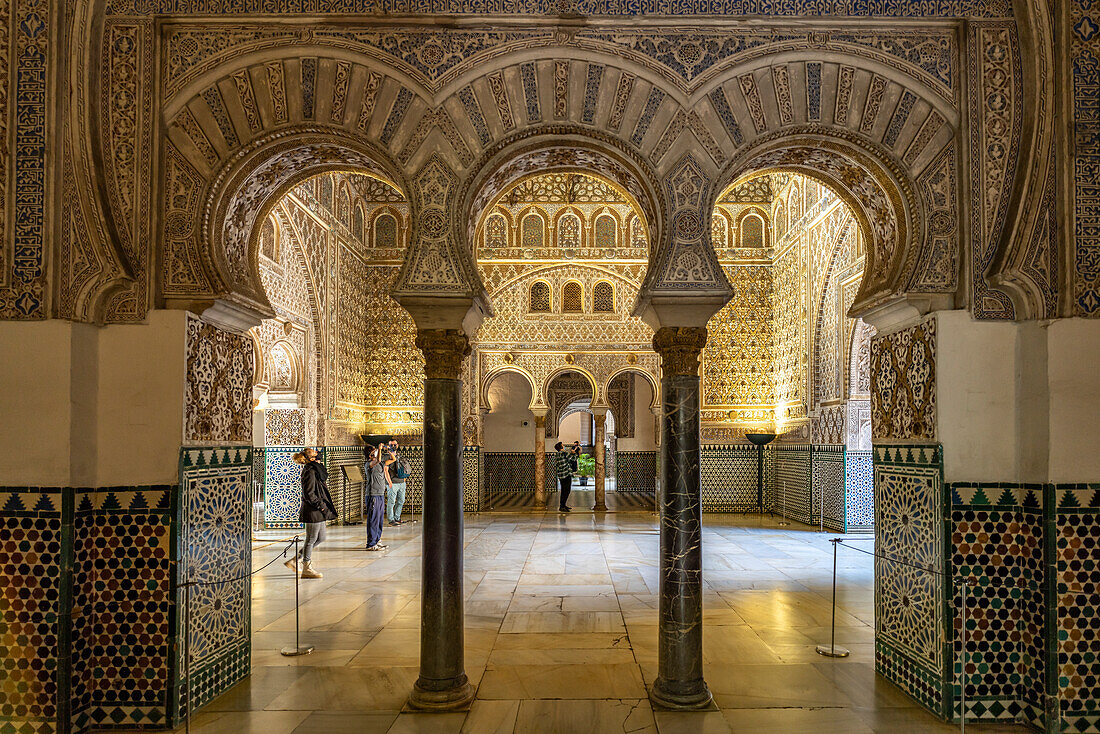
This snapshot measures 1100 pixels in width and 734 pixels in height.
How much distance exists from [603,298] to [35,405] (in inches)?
488

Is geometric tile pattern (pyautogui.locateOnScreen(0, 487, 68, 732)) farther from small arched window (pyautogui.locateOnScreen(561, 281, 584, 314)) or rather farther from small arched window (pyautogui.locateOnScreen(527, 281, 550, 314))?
small arched window (pyautogui.locateOnScreen(561, 281, 584, 314))

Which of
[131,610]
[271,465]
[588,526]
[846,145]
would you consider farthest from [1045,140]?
[271,465]

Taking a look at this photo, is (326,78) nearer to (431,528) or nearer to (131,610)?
(431,528)

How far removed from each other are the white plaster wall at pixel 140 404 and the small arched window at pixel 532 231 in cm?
1172

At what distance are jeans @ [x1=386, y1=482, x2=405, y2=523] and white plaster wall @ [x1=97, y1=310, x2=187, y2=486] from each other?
822 cm

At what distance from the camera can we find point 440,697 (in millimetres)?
4320

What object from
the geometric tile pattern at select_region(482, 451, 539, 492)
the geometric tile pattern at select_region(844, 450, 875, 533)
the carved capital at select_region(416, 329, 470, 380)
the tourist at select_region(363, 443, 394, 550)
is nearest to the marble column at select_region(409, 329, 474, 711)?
the carved capital at select_region(416, 329, 470, 380)

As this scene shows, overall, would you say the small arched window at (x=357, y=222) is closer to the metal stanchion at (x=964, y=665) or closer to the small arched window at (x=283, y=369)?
the small arched window at (x=283, y=369)

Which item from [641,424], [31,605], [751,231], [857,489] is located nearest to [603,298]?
[751,231]

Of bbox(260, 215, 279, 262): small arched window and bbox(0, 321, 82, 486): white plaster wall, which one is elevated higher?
bbox(260, 215, 279, 262): small arched window

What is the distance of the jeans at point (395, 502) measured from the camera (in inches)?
494

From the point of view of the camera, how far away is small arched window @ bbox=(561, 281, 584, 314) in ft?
51.6

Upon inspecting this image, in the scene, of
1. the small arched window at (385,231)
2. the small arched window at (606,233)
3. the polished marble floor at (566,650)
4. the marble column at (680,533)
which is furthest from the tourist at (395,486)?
the marble column at (680,533)

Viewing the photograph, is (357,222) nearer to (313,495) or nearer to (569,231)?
(569,231)
